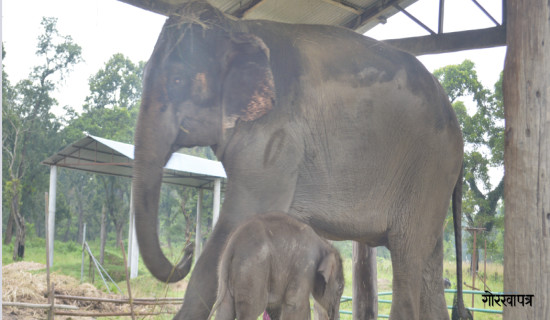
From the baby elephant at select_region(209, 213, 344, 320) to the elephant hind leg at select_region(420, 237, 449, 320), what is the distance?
128 centimetres

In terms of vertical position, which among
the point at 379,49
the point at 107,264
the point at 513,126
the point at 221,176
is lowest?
the point at 107,264

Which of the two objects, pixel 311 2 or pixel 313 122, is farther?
pixel 311 2

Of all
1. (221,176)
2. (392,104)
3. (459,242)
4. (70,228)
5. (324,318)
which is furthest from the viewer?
(70,228)

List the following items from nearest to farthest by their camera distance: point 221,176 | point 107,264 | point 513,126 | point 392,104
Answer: point 392,104, point 513,126, point 221,176, point 107,264

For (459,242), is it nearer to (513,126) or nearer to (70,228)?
(513,126)

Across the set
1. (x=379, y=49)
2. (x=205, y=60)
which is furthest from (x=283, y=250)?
(x=379, y=49)

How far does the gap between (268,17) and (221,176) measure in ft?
3.41

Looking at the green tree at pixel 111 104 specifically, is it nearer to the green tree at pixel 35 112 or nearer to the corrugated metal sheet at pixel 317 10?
the green tree at pixel 35 112

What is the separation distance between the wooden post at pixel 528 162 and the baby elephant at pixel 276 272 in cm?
122

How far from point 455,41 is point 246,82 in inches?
73.3

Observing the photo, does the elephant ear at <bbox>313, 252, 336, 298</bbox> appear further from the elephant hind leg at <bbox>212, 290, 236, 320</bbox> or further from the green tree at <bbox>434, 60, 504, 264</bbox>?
the green tree at <bbox>434, 60, 504, 264</bbox>

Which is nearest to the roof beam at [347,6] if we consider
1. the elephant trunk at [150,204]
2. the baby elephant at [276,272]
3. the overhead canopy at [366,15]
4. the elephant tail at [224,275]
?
the overhead canopy at [366,15]

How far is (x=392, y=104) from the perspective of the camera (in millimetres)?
2254

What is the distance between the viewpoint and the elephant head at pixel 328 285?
1.47 metres
